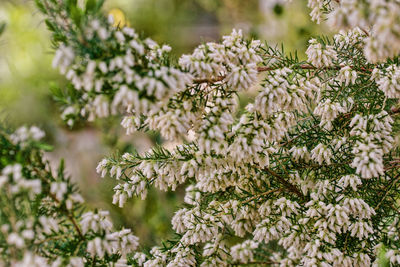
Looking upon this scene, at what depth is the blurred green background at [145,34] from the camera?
2818mm

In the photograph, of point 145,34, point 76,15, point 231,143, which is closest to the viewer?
point 76,15

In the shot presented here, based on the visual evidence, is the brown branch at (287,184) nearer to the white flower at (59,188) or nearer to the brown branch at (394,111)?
the brown branch at (394,111)

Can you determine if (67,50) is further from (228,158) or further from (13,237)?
(228,158)

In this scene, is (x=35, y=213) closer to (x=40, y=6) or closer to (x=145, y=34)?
(x=40, y=6)

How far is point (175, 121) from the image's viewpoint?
41.6 inches

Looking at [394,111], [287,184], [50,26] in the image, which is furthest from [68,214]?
[394,111]

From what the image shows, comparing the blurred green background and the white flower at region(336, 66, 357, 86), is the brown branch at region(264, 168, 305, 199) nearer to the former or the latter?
the white flower at region(336, 66, 357, 86)

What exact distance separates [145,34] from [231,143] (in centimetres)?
597

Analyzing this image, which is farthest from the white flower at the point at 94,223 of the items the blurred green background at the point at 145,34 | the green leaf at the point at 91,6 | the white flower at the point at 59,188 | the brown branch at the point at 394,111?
the brown branch at the point at 394,111

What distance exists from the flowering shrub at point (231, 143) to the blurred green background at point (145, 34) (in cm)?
41

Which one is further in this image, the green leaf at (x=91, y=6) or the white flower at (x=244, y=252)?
the white flower at (x=244, y=252)

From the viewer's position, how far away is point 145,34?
6816mm

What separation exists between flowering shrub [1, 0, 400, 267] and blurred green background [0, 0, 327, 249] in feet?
1.33

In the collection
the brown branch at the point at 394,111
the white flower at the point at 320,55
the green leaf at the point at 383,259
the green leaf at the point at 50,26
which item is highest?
the green leaf at the point at 50,26
